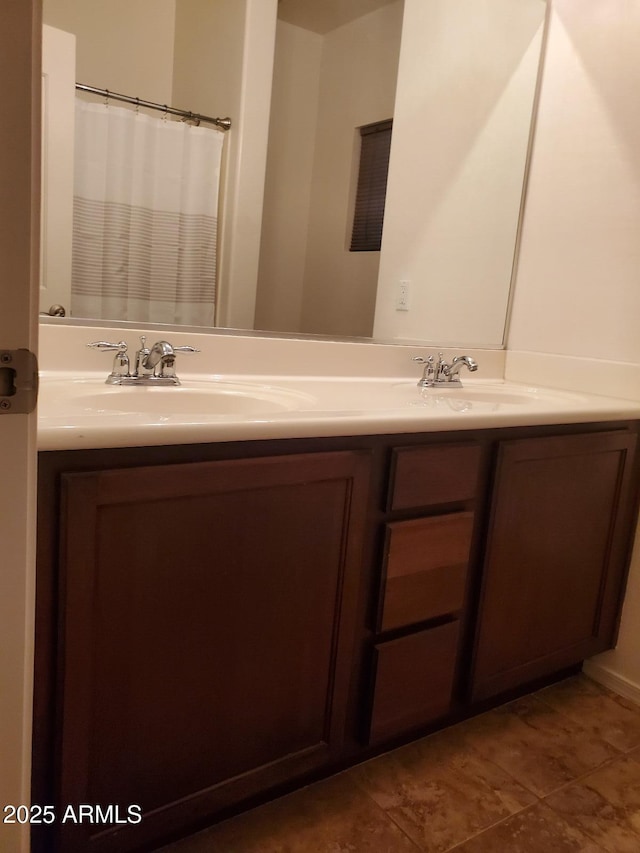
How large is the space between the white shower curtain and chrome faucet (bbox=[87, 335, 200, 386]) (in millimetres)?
129

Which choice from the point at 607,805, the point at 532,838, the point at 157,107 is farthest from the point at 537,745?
the point at 157,107

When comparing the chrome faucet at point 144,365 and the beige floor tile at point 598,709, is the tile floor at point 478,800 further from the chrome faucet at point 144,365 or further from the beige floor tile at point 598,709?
the chrome faucet at point 144,365

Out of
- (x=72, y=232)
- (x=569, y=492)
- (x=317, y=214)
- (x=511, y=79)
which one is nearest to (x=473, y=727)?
(x=569, y=492)

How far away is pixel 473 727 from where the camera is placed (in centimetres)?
154

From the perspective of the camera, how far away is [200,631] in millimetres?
972

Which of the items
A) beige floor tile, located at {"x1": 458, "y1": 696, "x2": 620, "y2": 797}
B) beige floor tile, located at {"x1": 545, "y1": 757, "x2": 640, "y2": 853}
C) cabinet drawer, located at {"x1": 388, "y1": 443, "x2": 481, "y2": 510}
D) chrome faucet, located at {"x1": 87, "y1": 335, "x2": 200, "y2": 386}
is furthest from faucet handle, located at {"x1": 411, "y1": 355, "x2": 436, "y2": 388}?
beige floor tile, located at {"x1": 545, "y1": 757, "x2": 640, "y2": 853}

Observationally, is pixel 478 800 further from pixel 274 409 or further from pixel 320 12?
pixel 320 12

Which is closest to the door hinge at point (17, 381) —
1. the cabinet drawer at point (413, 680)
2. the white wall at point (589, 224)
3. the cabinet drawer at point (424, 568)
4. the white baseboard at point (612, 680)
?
the cabinet drawer at point (424, 568)

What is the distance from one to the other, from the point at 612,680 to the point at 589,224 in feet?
4.20

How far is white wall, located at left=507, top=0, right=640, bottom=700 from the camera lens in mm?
1684

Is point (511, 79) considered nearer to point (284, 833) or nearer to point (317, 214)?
point (317, 214)

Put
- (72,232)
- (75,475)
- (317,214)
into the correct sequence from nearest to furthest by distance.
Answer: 1. (75,475)
2. (72,232)
3. (317,214)

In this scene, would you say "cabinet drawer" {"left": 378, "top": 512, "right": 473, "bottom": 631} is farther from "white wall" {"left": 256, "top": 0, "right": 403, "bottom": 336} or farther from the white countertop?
"white wall" {"left": 256, "top": 0, "right": 403, "bottom": 336}

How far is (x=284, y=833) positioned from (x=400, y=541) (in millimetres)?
581
